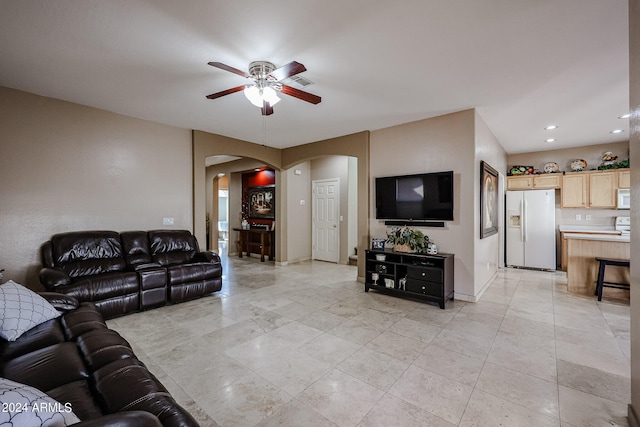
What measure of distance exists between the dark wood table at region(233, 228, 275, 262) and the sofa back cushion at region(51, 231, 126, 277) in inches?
145

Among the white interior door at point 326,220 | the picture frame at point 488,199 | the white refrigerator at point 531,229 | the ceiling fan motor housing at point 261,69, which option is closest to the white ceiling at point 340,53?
the ceiling fan motor housing at point 261,69

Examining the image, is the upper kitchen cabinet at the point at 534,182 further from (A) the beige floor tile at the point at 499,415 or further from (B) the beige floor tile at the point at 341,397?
(B) the beige floor tile at the point at 341,397

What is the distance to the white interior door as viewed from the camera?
7.11 metres

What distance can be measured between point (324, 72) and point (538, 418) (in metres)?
3.32

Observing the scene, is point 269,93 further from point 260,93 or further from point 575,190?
point 575,190

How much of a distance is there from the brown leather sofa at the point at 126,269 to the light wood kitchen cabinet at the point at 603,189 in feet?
24.1

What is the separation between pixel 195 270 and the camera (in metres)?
4.10

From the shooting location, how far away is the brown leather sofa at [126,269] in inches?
128

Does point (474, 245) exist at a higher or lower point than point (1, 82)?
lower

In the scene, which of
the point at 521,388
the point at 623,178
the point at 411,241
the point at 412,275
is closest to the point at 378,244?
the point at 411,241

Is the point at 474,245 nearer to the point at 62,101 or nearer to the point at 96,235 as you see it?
the point at 96,235

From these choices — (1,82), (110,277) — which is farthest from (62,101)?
(110,277)

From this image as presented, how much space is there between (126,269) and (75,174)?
1489 mm

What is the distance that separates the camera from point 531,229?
6.07m
